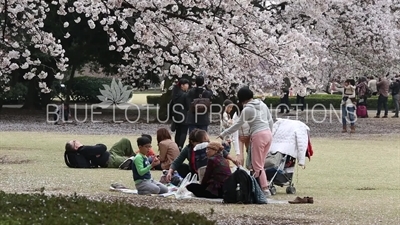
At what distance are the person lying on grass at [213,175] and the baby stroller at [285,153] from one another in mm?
1120

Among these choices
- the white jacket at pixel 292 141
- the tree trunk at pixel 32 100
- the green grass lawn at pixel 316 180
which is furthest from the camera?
the tree trunk at pixel 32 100

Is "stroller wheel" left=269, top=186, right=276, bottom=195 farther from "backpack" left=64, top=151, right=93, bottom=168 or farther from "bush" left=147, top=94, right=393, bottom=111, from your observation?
"bush" left=147, top=94, right=393, bottom=111

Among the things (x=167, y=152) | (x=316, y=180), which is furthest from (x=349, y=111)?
(x=167, y=152)

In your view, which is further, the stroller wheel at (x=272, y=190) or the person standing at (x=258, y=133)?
the stroller wheel at (x=272, y=190)

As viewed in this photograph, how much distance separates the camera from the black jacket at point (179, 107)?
1514cm

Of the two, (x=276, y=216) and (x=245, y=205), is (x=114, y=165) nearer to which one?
(x=245, y=205)

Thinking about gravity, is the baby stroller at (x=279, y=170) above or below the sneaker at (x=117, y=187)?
above

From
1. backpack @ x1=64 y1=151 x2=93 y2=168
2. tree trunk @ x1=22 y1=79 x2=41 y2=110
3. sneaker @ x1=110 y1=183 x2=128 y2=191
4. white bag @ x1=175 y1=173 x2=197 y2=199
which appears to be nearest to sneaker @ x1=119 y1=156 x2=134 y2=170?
backpack @ x1=64 y1=151 x2=93 y2=168

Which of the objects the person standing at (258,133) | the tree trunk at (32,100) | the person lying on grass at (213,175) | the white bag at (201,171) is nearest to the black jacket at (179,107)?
the white bag at (201,171)

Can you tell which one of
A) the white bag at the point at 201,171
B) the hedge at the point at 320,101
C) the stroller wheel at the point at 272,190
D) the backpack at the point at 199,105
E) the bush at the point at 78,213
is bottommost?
the hedge at the point at 320,101

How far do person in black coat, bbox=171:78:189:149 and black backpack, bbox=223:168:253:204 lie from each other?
5730 mm

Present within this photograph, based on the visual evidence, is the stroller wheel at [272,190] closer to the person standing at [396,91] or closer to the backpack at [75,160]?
the backpack at [75,160]

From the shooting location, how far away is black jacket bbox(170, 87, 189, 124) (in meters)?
15.1

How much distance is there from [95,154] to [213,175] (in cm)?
423
